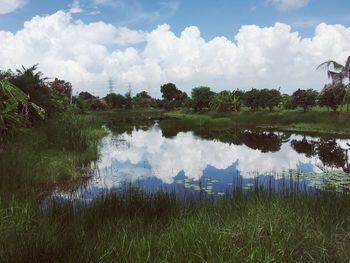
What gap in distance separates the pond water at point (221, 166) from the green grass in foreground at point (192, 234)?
1405 mm

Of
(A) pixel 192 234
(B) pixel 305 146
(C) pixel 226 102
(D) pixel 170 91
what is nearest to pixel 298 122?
(B) pixel 305 146

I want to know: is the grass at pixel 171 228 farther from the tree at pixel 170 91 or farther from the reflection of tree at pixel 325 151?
the tree at pixel 170 91

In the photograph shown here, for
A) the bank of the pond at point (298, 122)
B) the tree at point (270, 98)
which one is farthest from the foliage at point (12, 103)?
the tree at point (270, 98)

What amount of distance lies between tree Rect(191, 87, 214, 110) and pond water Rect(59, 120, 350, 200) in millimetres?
35453

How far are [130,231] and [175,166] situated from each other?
10072 millimetres

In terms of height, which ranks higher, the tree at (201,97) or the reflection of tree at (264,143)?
the tree at (201,97)

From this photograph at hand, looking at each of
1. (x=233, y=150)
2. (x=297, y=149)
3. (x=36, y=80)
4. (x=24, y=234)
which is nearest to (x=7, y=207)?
(x=24, y=234)

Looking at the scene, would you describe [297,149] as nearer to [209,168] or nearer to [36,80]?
[209,168]

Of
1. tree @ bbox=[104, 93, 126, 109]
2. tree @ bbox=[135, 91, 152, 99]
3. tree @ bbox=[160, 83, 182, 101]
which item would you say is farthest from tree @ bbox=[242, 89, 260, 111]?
tree @ bbox=[135, 91, 152, 99]

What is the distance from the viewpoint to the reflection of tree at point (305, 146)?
64.9 ft

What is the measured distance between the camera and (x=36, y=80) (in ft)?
60.5

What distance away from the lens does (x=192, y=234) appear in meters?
5.09

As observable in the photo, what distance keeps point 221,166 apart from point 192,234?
1054 centimetres

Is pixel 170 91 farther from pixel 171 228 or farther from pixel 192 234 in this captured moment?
pixel 192 234
